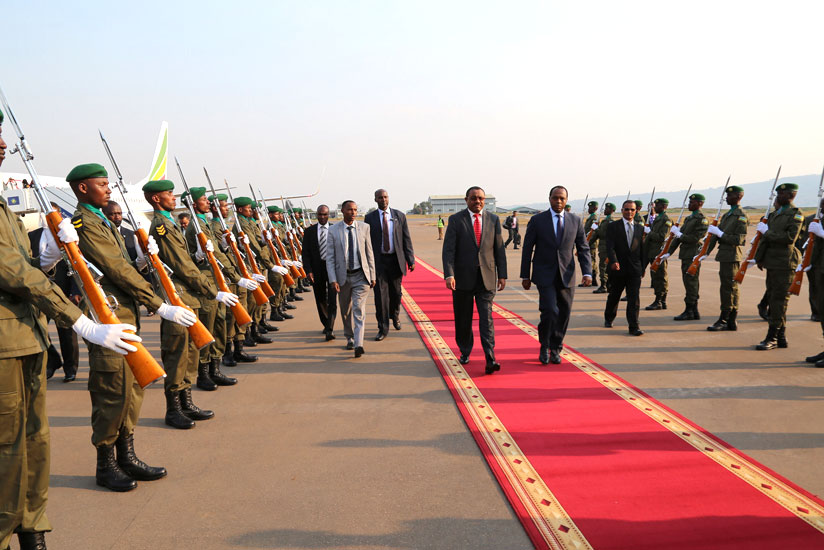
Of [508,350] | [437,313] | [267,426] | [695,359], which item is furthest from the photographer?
[437,313]

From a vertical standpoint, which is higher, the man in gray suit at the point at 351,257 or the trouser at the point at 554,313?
the man in gray suit at the point at 351,257

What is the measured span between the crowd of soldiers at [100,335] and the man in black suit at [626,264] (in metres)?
5.07

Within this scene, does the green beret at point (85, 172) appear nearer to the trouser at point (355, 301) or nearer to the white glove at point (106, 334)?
the white glove at point (106, 334)

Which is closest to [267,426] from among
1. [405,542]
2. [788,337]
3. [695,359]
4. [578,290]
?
[405,542]

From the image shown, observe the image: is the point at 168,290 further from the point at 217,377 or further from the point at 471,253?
the point at 471,253

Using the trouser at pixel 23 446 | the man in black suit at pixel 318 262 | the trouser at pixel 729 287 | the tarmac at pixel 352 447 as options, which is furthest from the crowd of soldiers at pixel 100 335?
the trouser at pixel 729 287

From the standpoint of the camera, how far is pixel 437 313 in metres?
8.80

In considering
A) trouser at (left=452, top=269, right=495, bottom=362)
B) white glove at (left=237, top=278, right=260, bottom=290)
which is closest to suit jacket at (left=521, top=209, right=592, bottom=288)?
trouser at (left=452, top=269, right=495, bottom=362)

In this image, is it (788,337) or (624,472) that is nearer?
(624,472)

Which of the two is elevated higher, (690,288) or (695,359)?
(690,288)

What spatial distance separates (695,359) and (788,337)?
76.9 inches

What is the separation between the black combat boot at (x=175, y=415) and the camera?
4.00 m

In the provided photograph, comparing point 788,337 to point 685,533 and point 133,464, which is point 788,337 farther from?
point 133,464

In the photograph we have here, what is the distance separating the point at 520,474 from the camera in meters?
3.12
